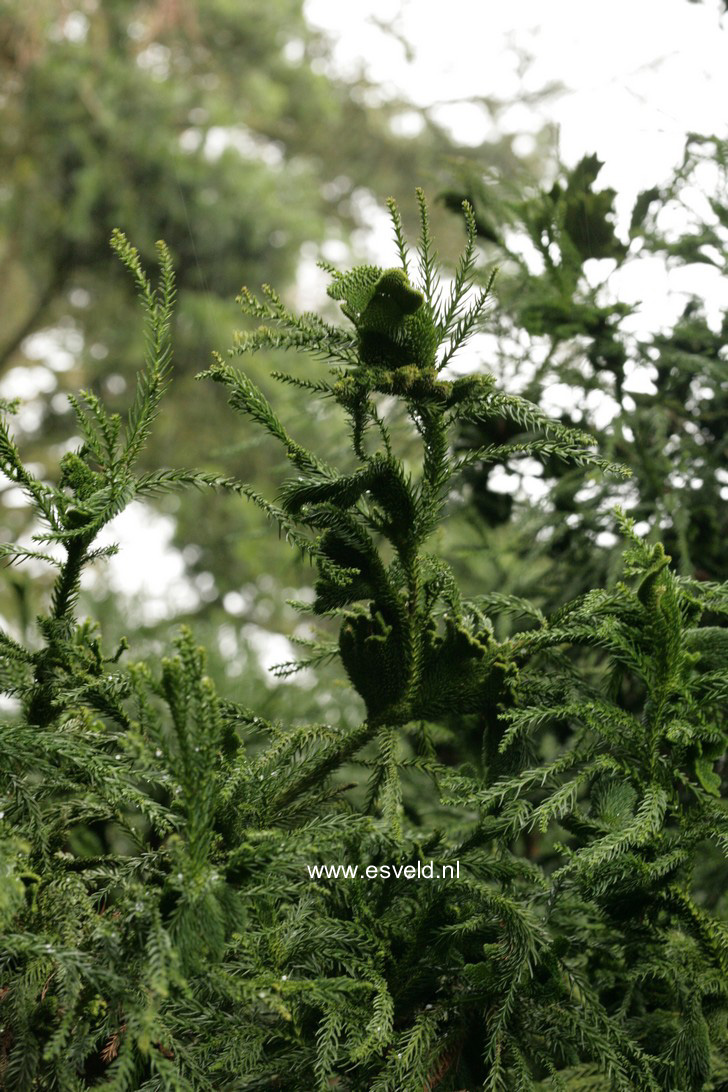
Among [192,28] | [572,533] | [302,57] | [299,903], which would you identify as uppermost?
[302,57]

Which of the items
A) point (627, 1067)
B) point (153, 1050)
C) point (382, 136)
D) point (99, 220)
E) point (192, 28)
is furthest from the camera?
point (382, 136)

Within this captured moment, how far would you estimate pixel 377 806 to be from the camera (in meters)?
0.85

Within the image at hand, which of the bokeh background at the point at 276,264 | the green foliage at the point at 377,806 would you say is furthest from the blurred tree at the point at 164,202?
the green foliage at the point at 377,806

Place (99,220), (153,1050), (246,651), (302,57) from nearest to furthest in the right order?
(153,1050) → (246,651) → (99,220) → (302,57)

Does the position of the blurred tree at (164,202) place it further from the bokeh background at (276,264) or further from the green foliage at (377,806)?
the green foliage at (377,806)

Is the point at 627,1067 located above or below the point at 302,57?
below

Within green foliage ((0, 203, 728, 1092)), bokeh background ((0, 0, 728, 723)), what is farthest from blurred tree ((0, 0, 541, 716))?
green foliage ((0, 203, 728, 1092))

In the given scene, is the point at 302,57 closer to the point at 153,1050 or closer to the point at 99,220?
the point at 99,220

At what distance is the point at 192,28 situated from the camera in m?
4.04

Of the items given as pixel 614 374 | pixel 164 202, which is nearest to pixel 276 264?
pixel 164 202

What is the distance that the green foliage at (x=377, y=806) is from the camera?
688 mm

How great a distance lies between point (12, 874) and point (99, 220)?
488 cm

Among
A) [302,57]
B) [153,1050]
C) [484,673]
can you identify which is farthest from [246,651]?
[302,57]

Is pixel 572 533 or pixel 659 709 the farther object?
pixel 572 533
